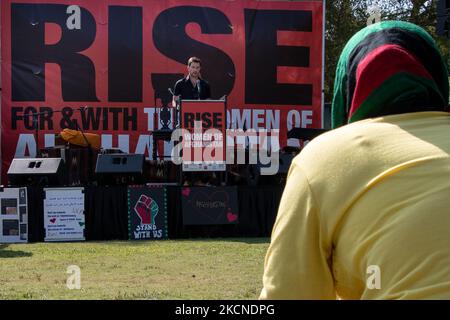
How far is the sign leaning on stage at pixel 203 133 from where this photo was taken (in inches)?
333

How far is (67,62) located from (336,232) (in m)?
10.5

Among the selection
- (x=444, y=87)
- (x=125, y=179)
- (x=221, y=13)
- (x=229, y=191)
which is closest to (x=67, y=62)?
(x=221, y=13)

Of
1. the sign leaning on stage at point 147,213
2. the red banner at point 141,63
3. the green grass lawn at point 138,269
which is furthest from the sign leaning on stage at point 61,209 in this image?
the red banner at point 141,63

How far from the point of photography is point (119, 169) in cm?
849

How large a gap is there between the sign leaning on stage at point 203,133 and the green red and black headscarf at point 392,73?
279 inches

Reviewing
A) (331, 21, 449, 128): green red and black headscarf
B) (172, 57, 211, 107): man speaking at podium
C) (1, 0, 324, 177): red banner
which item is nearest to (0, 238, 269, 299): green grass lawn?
(172, 57, 211, 107): man speaking at podium

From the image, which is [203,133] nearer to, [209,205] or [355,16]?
[209,205]

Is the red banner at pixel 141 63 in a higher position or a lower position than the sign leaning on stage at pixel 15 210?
higher

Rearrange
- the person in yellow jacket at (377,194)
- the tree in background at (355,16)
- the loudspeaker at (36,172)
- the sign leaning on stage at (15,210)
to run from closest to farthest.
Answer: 1. the person in yellow jacket at (377,194)
2. the sign leaning on stage at (15,210)
3. the loudspeaker at (36,172)
4. the tree in background at (355,16)

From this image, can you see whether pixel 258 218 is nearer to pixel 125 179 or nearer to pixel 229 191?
pixel 229 191

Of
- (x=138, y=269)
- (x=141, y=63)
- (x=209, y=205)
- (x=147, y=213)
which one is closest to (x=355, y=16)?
(x=141, y=63)

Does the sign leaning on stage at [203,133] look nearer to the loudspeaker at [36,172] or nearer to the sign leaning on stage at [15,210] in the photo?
the loudspeaker at [36,172]

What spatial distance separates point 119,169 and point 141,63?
3.38 m

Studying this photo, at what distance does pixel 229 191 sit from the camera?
8.36 metres
